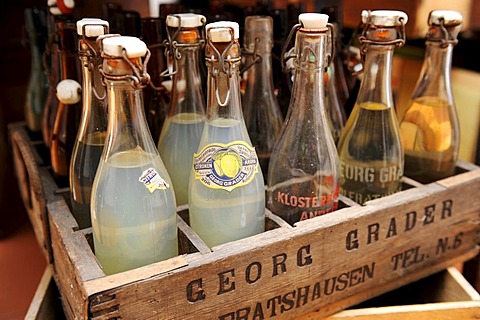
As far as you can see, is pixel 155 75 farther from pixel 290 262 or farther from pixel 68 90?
pixel 290 262

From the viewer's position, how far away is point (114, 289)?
0.51 metres

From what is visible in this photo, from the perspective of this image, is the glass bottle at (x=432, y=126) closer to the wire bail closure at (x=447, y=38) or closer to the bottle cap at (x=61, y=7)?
the wire bail closure at (x=447, y=38)

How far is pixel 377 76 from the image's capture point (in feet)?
2.35

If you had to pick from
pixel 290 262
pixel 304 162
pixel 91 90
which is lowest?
pixel 290 262

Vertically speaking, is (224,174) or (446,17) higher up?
(446,17)

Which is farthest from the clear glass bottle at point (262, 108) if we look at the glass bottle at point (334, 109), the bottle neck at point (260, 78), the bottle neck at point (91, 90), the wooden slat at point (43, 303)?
the wooden slat at point (43, 303)

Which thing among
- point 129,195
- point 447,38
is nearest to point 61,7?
point 129,195

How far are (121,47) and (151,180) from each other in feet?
0.49

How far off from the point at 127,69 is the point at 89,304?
0.23 meters

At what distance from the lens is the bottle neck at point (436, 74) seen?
79cm

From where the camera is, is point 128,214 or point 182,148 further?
point 182,148

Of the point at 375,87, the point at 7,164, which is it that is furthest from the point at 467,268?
the point at 7,164

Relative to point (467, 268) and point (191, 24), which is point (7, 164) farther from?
point (467, 268)

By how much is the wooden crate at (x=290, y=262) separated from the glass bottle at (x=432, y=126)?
43 millimetres
